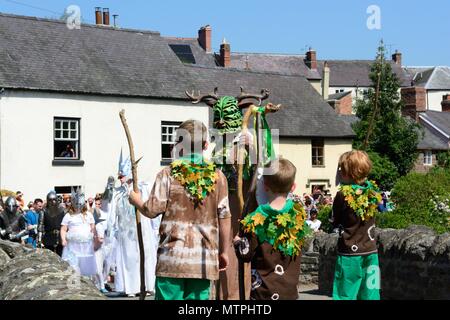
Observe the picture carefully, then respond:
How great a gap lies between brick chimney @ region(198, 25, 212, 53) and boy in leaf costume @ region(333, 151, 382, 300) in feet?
209

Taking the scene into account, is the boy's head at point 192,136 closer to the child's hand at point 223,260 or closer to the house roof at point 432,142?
the child's hand at point 223,260

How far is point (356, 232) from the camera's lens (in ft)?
26.9

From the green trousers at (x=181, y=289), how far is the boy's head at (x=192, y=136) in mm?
984

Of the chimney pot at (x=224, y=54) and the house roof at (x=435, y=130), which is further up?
the chimney pot at (x=224, y=54)

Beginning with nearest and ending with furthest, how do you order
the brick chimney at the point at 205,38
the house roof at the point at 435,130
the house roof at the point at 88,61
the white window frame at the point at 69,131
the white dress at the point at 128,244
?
the white dress at the point at 128,244, the white window frame at the point at 69,131, the house roof at the point at 88,61, the house roof at the point at 435,130, the brick chimney at the point at 205,38

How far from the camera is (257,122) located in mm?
7871

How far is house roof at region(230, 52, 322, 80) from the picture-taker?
77000 millimetres

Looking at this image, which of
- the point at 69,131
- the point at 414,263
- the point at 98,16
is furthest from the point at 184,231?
the point at 98,16

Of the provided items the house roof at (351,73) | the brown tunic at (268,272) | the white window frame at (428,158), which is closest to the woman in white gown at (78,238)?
the brown tunic at (268,272)

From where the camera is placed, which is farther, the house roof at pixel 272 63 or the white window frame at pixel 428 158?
the house roof at pixel 272 63

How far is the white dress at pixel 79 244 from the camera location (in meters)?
14.6

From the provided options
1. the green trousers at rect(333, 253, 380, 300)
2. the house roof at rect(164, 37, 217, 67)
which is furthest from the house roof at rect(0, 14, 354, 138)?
the house roof at rect(164, 37, 217, 67)

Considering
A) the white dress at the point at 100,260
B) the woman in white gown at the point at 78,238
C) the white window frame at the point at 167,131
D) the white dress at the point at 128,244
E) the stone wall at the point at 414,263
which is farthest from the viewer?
the white window frame at the point at 167,131

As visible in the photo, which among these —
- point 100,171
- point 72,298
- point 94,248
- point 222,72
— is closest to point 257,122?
point 72,298
